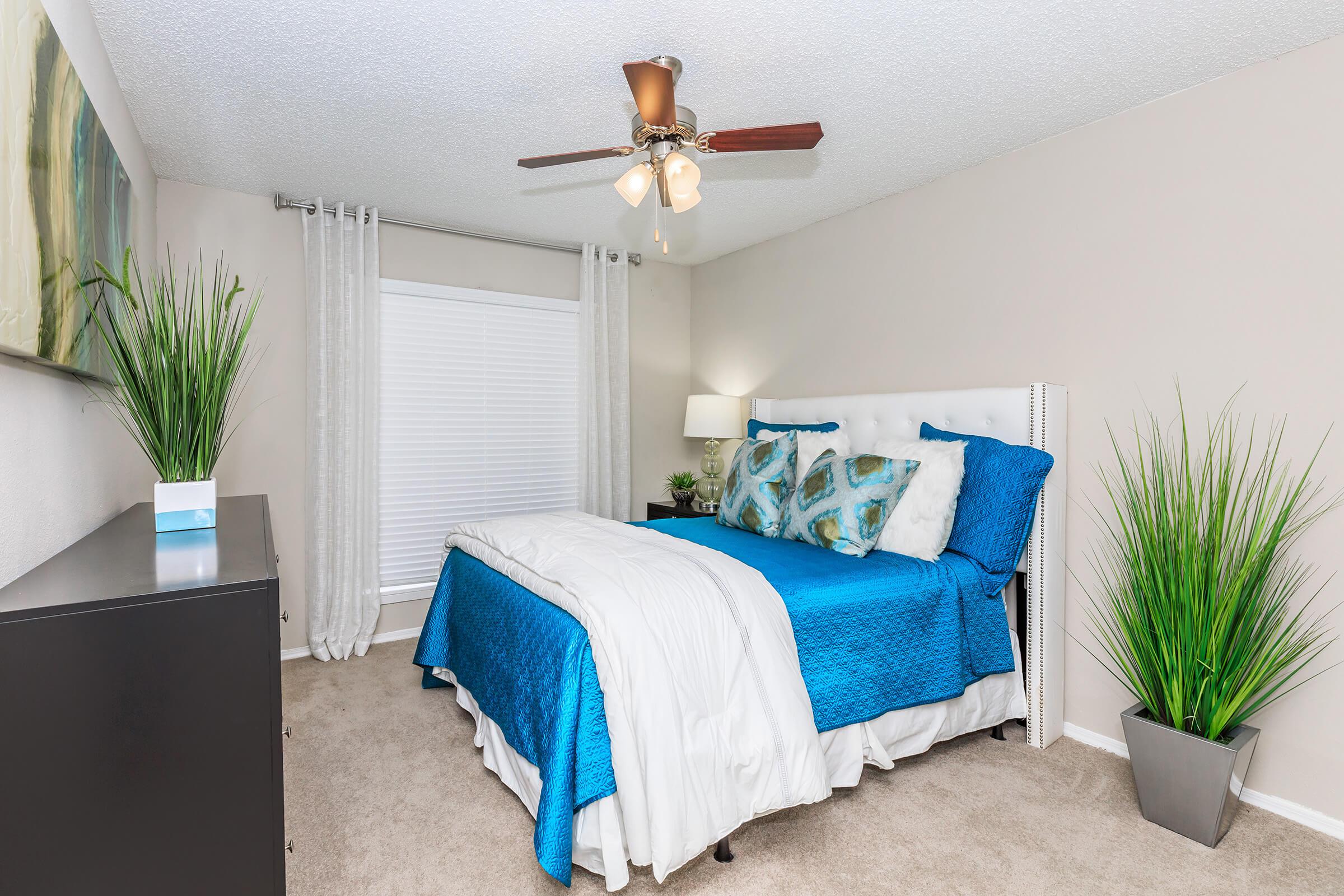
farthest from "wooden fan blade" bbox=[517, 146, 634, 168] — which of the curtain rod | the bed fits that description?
the curtain rod

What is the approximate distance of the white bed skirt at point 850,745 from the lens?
1.82 m

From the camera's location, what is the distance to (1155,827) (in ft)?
7.17

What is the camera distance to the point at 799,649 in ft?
7.32

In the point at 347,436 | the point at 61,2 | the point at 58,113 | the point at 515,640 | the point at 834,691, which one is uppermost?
the point at 61,2

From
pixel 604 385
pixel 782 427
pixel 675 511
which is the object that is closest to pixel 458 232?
pixel 604 385

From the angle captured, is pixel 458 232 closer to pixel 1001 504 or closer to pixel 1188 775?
pixel 1001 504

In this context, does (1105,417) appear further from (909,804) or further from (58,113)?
(58,113)

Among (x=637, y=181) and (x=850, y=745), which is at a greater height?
(x=637, y=181)

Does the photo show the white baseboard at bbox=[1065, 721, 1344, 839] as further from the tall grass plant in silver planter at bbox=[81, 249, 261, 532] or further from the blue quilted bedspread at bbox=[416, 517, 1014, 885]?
the tall grass plant in silver planter at bbox=[81, 249, 261, 532]

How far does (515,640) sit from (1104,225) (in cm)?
273

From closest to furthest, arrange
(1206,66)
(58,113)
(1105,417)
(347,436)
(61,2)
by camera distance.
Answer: (58,113) → (61,2) → (1206,66) → (1105,417) → (347,436)

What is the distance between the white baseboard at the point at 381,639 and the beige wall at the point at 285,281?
3cm

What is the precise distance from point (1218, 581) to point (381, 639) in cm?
394

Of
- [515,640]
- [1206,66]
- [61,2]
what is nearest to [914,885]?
[515,640]
